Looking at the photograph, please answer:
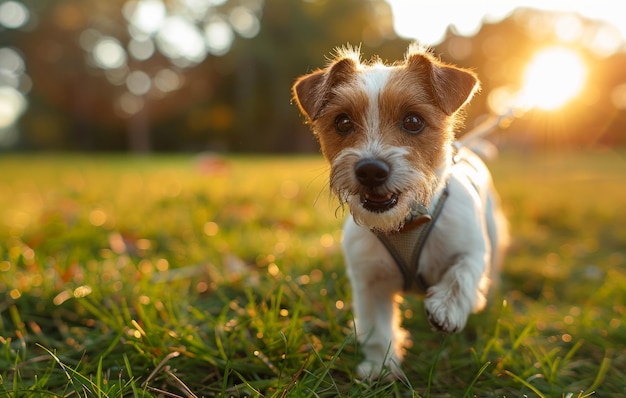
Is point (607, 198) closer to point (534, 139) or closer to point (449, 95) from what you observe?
point (449, 95)

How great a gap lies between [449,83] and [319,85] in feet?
2.47

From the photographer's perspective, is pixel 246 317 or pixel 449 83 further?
pixel 246 317

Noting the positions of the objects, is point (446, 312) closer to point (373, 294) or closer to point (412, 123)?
point (373, 294)

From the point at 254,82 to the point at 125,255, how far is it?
1366 inches

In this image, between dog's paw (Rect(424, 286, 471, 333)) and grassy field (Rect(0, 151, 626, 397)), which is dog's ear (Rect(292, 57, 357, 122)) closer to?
grassy field (Rect(0, 151, 626, 397))

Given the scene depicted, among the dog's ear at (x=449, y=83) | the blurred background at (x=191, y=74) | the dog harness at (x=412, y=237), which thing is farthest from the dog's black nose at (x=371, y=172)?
the blurred background at (x=191, y=74)

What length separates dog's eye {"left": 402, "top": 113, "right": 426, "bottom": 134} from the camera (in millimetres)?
2963

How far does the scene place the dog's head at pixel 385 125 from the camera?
2680mm

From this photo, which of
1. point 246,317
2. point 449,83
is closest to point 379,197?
point 449,83

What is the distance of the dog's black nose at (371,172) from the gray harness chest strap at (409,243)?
0.42 m

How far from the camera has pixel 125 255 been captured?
4.82 meters

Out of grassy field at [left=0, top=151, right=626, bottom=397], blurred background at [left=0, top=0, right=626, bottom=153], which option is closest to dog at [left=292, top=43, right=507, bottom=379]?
grassy field at [left=0, top=151, right=626, bottom=397]

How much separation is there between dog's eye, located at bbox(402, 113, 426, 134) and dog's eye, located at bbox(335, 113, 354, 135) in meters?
0.30

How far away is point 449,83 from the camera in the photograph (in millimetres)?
2998
